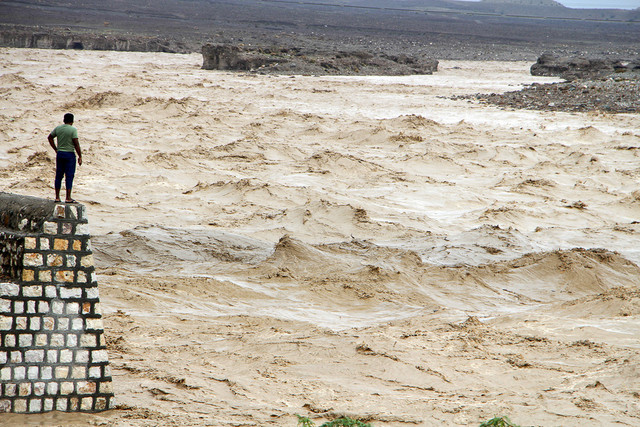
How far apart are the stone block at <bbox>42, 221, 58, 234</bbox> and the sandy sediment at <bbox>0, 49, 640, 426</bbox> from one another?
3.83ft

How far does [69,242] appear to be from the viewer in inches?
189

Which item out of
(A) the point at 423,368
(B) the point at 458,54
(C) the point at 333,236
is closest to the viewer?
(A) the point at 423,368

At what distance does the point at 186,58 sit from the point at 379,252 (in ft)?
112

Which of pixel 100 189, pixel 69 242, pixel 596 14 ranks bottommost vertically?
pixel 100 189

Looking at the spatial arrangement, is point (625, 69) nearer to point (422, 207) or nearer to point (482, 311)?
point (422, 207)

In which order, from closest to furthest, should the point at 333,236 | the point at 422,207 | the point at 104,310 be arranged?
1. the point at 104,310
2. the point at 333,236
3. the point at 422,207

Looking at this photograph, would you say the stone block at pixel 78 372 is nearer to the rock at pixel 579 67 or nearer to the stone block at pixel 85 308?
the stone block at pixel 85 308

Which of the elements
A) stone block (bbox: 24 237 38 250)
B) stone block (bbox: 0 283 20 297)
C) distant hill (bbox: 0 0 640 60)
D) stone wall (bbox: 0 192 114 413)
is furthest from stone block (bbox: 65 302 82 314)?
distant hill (bbox: 0 0 640 60)

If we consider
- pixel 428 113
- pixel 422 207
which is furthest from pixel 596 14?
pixel 422 207

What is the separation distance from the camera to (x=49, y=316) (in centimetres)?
476

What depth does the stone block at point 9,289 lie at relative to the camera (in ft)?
15.3

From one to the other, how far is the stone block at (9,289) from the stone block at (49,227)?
386 mm

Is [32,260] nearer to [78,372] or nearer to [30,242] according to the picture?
[30,242]

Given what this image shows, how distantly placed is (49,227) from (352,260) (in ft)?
15.4
